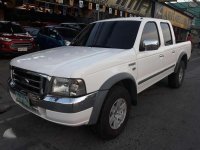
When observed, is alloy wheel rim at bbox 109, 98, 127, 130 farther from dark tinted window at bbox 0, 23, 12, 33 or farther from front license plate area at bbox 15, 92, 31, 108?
dark tinted window at bbox 0, 23, 12, 33

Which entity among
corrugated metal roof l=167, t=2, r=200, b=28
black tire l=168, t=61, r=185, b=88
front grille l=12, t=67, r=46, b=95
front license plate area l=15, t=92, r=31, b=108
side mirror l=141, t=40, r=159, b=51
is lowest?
black tire l=168, t=61, r=185, b=88

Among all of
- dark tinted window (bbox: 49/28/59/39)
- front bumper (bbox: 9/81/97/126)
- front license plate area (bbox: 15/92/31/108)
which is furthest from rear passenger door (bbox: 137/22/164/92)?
dark tinted window (bbox: 49/28/59/39)

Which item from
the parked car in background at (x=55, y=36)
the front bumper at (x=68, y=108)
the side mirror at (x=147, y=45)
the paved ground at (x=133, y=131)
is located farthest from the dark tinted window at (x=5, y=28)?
the front bumper at (x=68, y=108)

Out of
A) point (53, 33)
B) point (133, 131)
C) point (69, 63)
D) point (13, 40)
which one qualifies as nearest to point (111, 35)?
point (69, 63)

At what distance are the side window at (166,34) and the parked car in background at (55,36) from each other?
196 inches

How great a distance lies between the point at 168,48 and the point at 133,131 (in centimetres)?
234

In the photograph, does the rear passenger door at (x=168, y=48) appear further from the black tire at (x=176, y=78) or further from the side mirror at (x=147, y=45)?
the side mirror at (x=147, y=45)

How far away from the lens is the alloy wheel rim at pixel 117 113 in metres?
3.47

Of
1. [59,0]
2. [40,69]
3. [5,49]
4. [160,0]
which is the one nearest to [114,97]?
[40,69]

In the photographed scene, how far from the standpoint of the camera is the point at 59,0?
13375 mm

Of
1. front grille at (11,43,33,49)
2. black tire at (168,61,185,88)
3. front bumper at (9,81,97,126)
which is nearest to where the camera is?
front bumper at (9,81,97,126)

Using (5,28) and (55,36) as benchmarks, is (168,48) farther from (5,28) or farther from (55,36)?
(5,28)

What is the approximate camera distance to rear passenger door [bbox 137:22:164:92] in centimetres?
414

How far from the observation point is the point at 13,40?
379 inches
